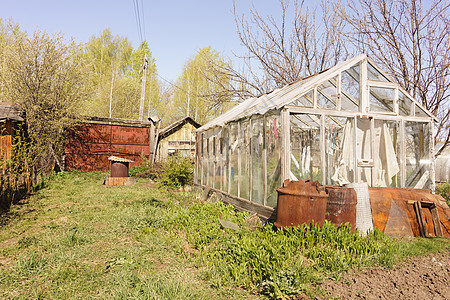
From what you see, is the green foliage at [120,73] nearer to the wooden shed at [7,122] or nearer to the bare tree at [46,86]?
the bare tree at [46,86]

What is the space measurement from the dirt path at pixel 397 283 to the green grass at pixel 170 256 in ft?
0.60

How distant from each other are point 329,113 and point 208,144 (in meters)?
5.11

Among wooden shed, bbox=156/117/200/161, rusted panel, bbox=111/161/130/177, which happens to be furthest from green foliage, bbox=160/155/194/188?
wooden shed, bbox=156/117/200/161

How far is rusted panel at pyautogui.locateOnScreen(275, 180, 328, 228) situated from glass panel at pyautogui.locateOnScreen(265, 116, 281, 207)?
0.93 meters

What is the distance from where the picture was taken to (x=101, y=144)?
14.8m

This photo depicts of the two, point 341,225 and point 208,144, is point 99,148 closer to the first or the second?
point 208,144

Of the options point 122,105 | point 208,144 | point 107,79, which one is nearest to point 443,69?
point 208,144

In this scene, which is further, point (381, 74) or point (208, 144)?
point (208, 144)

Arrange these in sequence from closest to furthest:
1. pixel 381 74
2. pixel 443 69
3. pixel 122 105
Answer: pixel 381 74, pixel 443 69, pixel 122 105

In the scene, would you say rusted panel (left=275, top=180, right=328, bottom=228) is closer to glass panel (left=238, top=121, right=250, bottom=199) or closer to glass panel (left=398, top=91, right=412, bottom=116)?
glass panel (left=238, top=121, right=250, bottom=199)

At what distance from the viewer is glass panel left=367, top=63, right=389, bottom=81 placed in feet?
22.6

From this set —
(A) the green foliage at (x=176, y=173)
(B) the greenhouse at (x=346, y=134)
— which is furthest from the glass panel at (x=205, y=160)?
(B) the greenhouse at (x=346, y=134)

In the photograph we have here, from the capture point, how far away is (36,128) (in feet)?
37.7

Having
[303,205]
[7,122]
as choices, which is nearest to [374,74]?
[303,205]
